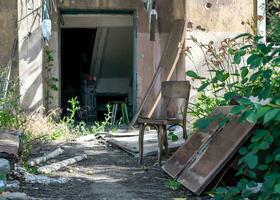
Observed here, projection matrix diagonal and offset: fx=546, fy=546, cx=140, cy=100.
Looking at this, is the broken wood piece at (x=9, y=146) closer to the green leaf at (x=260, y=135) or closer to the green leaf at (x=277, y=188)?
the green leaf at (x=260, y=135)

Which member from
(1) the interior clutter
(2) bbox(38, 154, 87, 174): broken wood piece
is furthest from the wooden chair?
(1) the interior clutter

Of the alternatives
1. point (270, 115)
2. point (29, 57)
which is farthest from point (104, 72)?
point (270, 115)

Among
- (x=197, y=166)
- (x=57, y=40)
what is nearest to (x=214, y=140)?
(x=197, y=166)

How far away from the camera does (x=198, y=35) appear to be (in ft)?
33.8

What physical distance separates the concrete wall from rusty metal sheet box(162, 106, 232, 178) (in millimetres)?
5388

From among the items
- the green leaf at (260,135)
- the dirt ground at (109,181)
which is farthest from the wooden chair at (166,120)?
the green leaf at (260,135)

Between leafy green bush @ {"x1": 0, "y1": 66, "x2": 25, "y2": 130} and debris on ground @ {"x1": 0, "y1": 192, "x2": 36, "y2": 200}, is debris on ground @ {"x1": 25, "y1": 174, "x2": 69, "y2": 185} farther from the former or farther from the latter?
leafy green bush @ {"x1": 0, "y1": 66, "x2": 25, "y2": 130}

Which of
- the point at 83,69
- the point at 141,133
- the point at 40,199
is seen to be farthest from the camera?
the point at 83,69

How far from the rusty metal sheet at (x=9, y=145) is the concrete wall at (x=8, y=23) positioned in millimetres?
3713

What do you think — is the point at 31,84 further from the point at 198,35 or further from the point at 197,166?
the point at 197,166

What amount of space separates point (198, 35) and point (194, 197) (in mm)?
5452

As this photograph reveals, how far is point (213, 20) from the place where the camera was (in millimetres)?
10344

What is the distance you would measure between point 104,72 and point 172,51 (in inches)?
164

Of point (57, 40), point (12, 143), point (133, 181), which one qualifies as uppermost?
point (57, 40)
